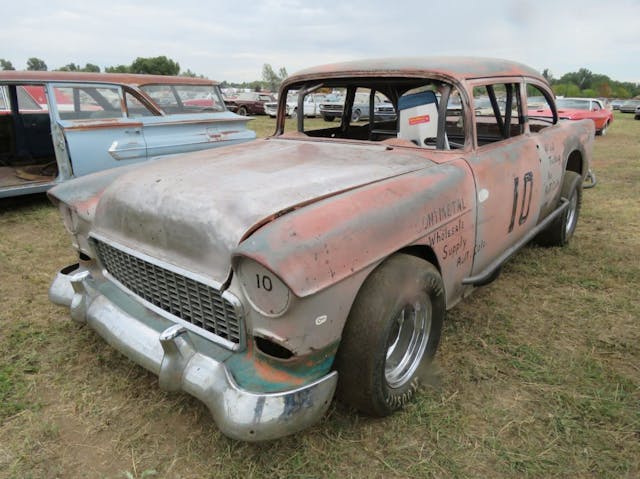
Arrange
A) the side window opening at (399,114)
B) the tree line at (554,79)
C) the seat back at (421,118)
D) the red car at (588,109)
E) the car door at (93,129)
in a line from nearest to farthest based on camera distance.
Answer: the side window opening at (399,114), the seat back at (421,118), the car door at (93,129), the red car at (588,109), the tree line at (554,79)

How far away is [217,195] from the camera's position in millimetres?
2039

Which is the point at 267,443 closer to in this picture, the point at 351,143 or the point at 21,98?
the point at 351,143

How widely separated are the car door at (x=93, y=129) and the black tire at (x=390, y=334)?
4.60 m

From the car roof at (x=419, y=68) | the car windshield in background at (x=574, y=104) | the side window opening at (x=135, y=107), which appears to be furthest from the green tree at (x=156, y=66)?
the car roof at (x=419, y=68)

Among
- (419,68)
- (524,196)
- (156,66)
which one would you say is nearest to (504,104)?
(524,196)

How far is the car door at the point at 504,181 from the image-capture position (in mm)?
2688

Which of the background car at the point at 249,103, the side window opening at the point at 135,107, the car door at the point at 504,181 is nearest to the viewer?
the car door at the point at 504,181

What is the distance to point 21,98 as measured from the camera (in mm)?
6656

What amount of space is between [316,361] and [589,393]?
61.1 inches

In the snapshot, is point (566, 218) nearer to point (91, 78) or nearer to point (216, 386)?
point (216, 386)

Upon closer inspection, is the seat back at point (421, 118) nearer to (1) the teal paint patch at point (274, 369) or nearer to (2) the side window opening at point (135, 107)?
(1) the teal paint patch at point (274, 369)

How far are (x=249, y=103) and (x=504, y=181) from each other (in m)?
22.3

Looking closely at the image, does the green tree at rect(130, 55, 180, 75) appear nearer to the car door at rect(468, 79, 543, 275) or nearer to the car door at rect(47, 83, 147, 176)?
the car door at rect(47, 83, 147, 176)

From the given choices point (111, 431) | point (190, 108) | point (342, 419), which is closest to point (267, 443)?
point (342, 419)
